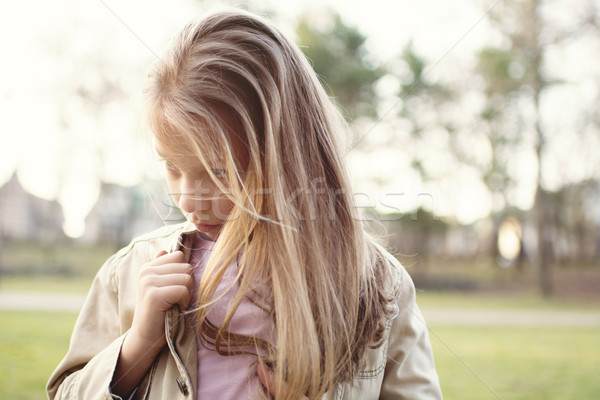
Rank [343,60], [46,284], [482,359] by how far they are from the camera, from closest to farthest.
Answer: [482,359]
[46,284]
[343,60]

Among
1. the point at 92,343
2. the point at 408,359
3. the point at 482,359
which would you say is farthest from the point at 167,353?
the point at 482,359

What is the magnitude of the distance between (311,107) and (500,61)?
1359 centimetres

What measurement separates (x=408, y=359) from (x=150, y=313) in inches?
23.9

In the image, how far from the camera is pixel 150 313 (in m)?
1.13

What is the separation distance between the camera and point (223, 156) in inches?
47.5

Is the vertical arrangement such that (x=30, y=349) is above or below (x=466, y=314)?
above

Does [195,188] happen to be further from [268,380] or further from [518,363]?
[518,363]

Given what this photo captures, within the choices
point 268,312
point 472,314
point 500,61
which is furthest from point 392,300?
point 500,61

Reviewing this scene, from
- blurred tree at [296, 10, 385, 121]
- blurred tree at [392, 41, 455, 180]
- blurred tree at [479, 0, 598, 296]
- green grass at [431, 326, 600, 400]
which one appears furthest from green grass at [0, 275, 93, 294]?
blurred tree at [479, 0, 598, 296]

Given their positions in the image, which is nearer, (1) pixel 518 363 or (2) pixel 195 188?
(2) pixel 195 188

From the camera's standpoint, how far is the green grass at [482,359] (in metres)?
4.67

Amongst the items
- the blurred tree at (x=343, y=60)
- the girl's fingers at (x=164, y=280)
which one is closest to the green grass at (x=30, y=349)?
the girl's fingers at (x=164, y=280)

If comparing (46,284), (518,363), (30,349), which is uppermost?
(30,349)

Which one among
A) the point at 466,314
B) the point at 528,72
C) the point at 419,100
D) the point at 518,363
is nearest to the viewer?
the point at 518,363
